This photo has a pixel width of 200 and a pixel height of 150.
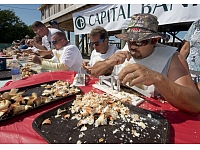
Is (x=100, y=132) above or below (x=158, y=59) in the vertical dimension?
below

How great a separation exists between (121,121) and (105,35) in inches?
68.0

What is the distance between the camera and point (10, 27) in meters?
18.5

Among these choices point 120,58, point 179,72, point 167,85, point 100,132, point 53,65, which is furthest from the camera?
point 53,65

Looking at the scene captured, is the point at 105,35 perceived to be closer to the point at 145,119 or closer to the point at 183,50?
the point at 183,50

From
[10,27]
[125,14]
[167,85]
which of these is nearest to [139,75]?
[167,85]

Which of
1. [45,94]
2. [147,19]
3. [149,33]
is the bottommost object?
[45,94]

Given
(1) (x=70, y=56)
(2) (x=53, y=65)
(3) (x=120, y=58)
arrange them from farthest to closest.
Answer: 1. (1) (x=70, y=56)
2. (2) (x=53, y=65)
3. (3) (x=120, y=58)

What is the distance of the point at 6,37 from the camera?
17.8 meters

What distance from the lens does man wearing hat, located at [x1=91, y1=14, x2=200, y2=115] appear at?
0.83m

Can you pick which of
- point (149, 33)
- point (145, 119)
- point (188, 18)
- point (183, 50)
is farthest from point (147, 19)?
point (188, 18)

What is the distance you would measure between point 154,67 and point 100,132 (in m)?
0.75

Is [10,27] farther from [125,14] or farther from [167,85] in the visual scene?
[167,85]

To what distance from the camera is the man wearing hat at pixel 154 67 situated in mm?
827

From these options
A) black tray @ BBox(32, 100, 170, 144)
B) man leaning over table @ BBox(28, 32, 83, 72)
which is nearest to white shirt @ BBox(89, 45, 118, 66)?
man leaning over table @ BBox(28, 32, 83, 72)
